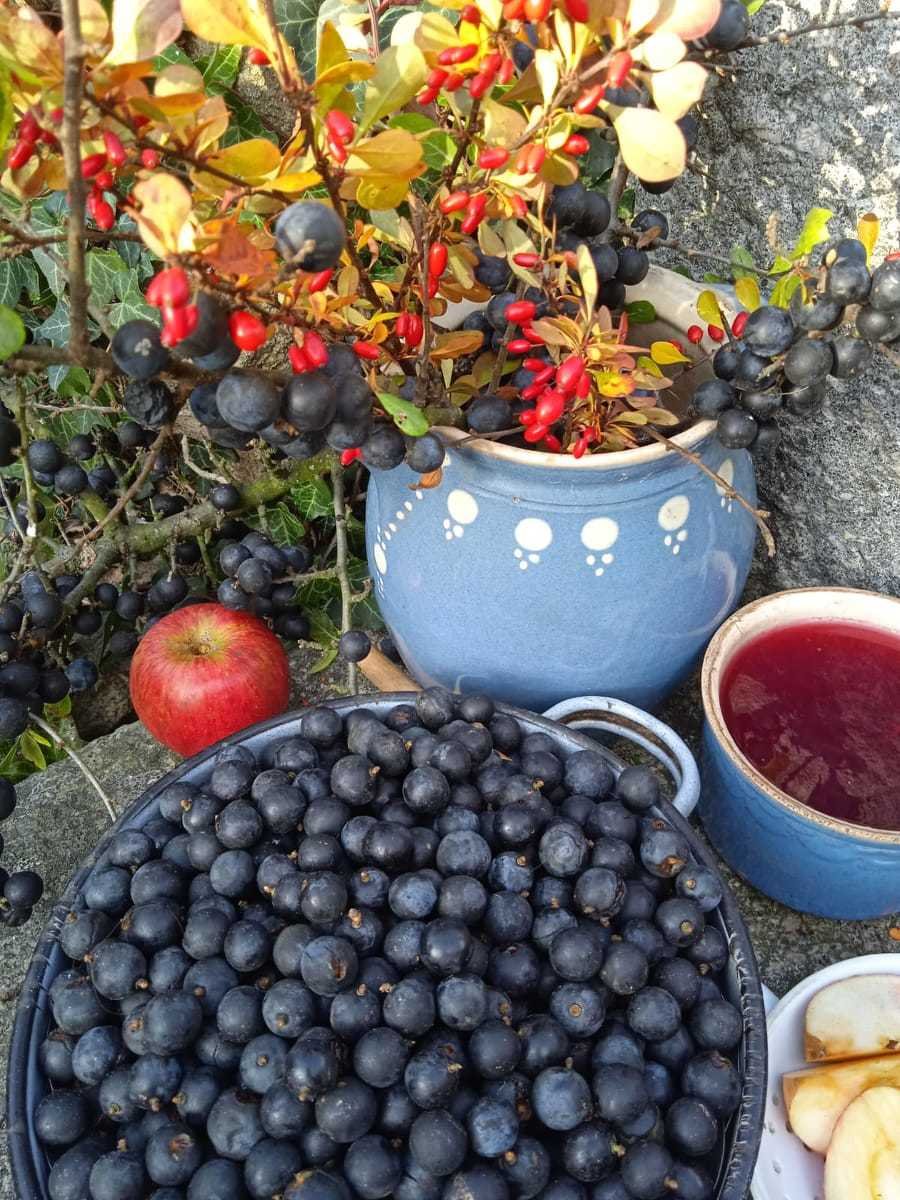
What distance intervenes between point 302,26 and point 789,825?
0.94 meters

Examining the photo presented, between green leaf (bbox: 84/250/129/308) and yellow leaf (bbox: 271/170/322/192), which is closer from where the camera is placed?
yellow leaf (bbox: 271/170/322/192)

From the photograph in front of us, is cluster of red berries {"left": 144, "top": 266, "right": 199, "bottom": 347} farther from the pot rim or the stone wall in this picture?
the stone wall

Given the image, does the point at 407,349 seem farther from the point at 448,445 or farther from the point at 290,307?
the point at 290,307

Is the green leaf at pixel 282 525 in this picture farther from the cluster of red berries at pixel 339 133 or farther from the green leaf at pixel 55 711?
the cluster of red berries at pixel 339 133

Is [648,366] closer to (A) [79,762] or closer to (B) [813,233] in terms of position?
(B) [813,233]

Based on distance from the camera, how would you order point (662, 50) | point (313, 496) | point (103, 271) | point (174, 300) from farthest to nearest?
point (313, 496) → point (103, 271) → point (662, 50) → point (174, 300)

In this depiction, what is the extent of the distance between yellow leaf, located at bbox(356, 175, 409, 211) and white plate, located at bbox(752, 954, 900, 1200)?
29.0 inches

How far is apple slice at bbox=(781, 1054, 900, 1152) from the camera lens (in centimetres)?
77

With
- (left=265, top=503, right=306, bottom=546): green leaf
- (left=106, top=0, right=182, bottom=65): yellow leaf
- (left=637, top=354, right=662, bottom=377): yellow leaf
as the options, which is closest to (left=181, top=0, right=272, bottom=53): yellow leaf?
(left=106, top=0, right=182, bottom=65): yellow leaf

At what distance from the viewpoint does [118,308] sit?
1124 mm

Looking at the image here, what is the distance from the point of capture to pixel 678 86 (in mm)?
590

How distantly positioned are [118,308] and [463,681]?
1.96ft

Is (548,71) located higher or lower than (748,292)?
higher

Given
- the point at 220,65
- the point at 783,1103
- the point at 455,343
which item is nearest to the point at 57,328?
the point at 220,65
